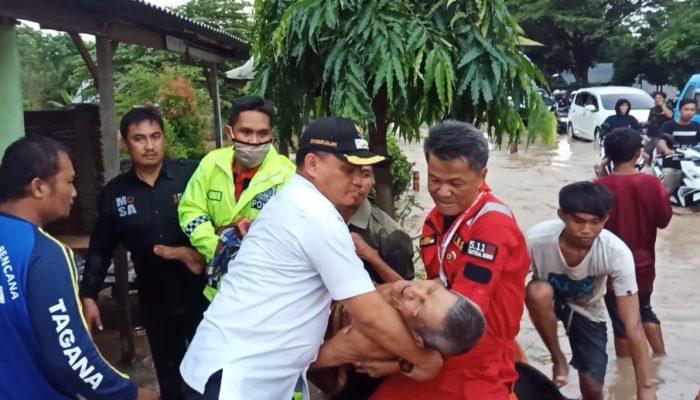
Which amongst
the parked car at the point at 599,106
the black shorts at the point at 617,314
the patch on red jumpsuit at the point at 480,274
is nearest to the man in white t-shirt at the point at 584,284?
the black shorts at the point at 617,314

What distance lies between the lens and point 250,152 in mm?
3268

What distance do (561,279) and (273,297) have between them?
202 cm

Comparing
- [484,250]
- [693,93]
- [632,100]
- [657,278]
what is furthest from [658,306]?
[632,100]

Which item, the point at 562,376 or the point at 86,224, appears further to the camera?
the point at 86,224

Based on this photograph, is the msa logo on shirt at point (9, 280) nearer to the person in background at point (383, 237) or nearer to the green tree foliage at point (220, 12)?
the person in background at point (383, 237)

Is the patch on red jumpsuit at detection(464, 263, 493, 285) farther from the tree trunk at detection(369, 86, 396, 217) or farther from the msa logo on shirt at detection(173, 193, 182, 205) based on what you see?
the msa logo on shirt at detection(173, 193, 182, 205)

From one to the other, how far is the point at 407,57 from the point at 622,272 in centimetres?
151

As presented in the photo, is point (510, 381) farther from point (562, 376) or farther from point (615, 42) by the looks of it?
point (615, 42)

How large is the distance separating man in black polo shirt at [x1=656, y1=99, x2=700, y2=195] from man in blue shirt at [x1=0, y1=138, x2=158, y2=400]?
9.63 m

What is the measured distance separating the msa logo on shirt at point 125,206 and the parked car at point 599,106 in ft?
51.3

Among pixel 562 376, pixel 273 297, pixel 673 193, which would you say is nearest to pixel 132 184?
pixel 273 297

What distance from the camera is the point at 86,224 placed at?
574 centimetres

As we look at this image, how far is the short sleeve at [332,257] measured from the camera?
73.7 inches

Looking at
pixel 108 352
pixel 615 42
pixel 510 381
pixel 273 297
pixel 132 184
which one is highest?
pixel 615 42
